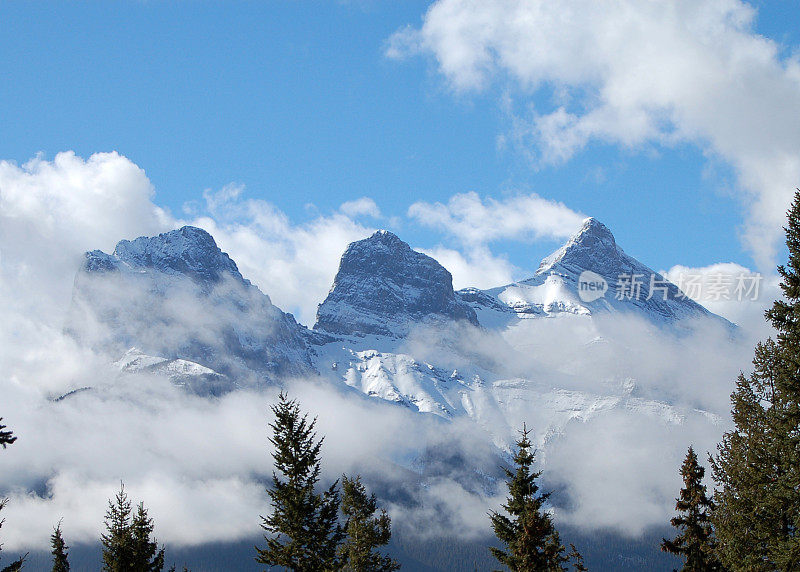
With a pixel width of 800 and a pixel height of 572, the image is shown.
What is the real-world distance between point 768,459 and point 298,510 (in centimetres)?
1808

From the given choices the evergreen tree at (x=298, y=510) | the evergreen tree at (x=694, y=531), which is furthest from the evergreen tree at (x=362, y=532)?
the evergreen tree at (x=694, y=531)

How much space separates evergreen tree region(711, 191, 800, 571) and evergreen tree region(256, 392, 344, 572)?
15.8 metres

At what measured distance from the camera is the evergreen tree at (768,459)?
27.4m

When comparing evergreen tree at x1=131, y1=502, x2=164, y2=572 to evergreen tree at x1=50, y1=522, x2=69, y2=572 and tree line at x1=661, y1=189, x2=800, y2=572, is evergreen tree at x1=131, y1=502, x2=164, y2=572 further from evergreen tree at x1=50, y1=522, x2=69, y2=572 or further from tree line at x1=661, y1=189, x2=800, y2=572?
tree line at x1=661, y1=189, x2=800, y2=572

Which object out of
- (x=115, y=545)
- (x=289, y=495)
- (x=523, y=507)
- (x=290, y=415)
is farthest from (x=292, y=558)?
(x=115, y=545)

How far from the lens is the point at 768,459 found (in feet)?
98.9

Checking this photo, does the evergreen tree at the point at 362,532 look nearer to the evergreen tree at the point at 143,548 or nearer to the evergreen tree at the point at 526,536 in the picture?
the evergreen tree at the point at 143,548

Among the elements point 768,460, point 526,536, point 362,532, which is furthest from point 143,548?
point 768,460

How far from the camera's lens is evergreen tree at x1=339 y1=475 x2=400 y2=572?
154ft

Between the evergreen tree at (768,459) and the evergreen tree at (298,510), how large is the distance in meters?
15.8

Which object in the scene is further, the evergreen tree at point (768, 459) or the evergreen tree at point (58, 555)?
the evergreen tree at point (58, 555)

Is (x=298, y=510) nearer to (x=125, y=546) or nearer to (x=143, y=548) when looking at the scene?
(x=125, y=546)

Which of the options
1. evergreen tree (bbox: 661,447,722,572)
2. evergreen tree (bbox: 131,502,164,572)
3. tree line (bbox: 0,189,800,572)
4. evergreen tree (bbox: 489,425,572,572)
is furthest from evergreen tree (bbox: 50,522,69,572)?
evergreen tree (bbox: 661,447,722,572)

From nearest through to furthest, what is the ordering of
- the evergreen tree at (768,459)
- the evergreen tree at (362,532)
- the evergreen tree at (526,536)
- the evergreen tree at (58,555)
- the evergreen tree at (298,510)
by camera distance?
the evergreen tree at (768,459) → the evergreen tree at (298,510) → the evergreen tree at (526,536) → the evergreen tree at (362,532) → the evergreen tree at (58,555)
